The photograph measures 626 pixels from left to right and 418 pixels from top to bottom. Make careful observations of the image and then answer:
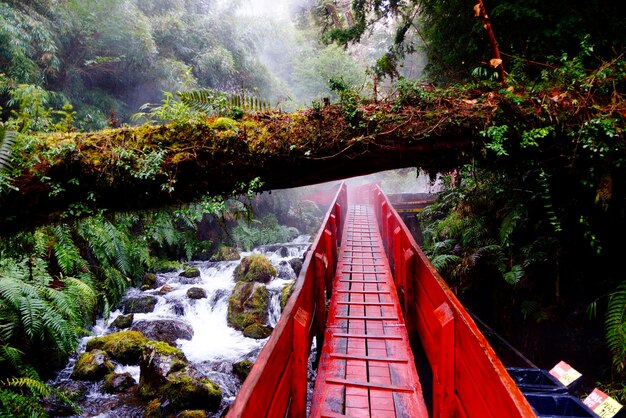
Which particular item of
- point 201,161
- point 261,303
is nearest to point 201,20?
point 261,303

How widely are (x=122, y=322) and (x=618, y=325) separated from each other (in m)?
9.52

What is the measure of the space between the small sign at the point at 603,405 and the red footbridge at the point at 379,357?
1.76m

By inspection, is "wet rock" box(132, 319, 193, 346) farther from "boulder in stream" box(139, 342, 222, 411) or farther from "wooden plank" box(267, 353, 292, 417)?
"wooden plank" box(267, 353, 292, 417)

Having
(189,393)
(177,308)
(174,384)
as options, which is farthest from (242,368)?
(177,308)

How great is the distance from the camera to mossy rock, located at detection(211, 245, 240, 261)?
44.0 ft

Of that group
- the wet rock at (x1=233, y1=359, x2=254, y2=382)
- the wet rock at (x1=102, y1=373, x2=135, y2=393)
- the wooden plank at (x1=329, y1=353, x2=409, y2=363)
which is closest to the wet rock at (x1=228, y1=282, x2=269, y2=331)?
the wet rock at (x1=233, y1=359, x2=254, y2=382)

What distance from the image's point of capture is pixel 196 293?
9.99 metres

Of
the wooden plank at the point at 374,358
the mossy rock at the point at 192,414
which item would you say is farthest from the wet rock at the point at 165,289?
the wooden plank at the point at 374,358

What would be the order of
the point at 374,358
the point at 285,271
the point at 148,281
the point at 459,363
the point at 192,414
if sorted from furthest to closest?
the point at 285,271 → the point at 148,281 → the point at 192,414 → the point at 374,358 → the point at 459,363

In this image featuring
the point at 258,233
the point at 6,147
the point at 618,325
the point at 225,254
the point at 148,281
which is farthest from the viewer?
the point at 258,233

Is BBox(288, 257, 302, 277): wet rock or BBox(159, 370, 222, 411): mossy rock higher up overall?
BBox(288, 257, 302, 277): wet rock

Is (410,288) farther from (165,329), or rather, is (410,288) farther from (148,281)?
(148,281)

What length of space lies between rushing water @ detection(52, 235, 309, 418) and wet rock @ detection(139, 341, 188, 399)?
10.6 inches

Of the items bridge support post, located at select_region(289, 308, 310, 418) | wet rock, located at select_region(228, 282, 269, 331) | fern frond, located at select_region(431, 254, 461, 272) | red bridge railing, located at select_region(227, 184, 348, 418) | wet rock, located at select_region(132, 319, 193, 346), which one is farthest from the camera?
wet rock, located at select_region(228, 282, 269, 331)
